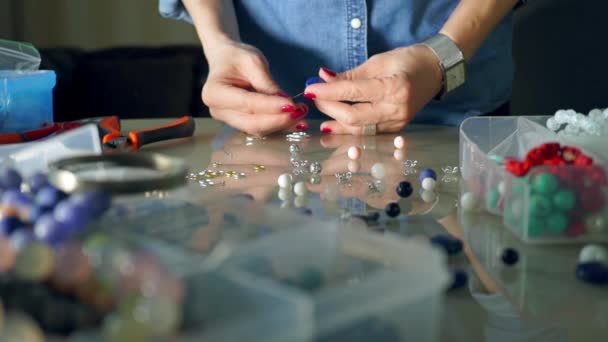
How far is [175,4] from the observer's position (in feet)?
4.76

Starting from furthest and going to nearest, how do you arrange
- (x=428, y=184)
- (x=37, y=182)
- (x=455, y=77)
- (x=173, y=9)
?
1. (x=173, y=9)
2. (x=455, y=77)
3. (x=428, y=184)
4. (x=37, y=182)

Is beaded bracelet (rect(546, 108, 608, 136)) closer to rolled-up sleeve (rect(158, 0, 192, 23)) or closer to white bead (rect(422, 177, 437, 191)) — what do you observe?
white bead (rect(422, 177, 437, 191))

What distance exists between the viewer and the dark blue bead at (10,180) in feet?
1.92

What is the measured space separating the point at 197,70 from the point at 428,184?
71.0 inches

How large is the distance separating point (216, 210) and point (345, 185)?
0.40m

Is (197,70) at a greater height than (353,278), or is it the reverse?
(353,278)

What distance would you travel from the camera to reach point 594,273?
1.94 ft

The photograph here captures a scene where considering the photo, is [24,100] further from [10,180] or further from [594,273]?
[594,273]

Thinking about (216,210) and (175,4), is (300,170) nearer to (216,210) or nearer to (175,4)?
(216,210)

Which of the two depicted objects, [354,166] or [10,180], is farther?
[354,166]

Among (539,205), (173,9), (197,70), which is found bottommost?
(197,70)

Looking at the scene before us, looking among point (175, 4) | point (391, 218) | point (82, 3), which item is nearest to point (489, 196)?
point (391, 218)

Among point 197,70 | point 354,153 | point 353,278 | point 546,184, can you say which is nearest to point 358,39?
point 354,153

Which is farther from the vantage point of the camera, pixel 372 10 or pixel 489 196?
pixel 372 10
